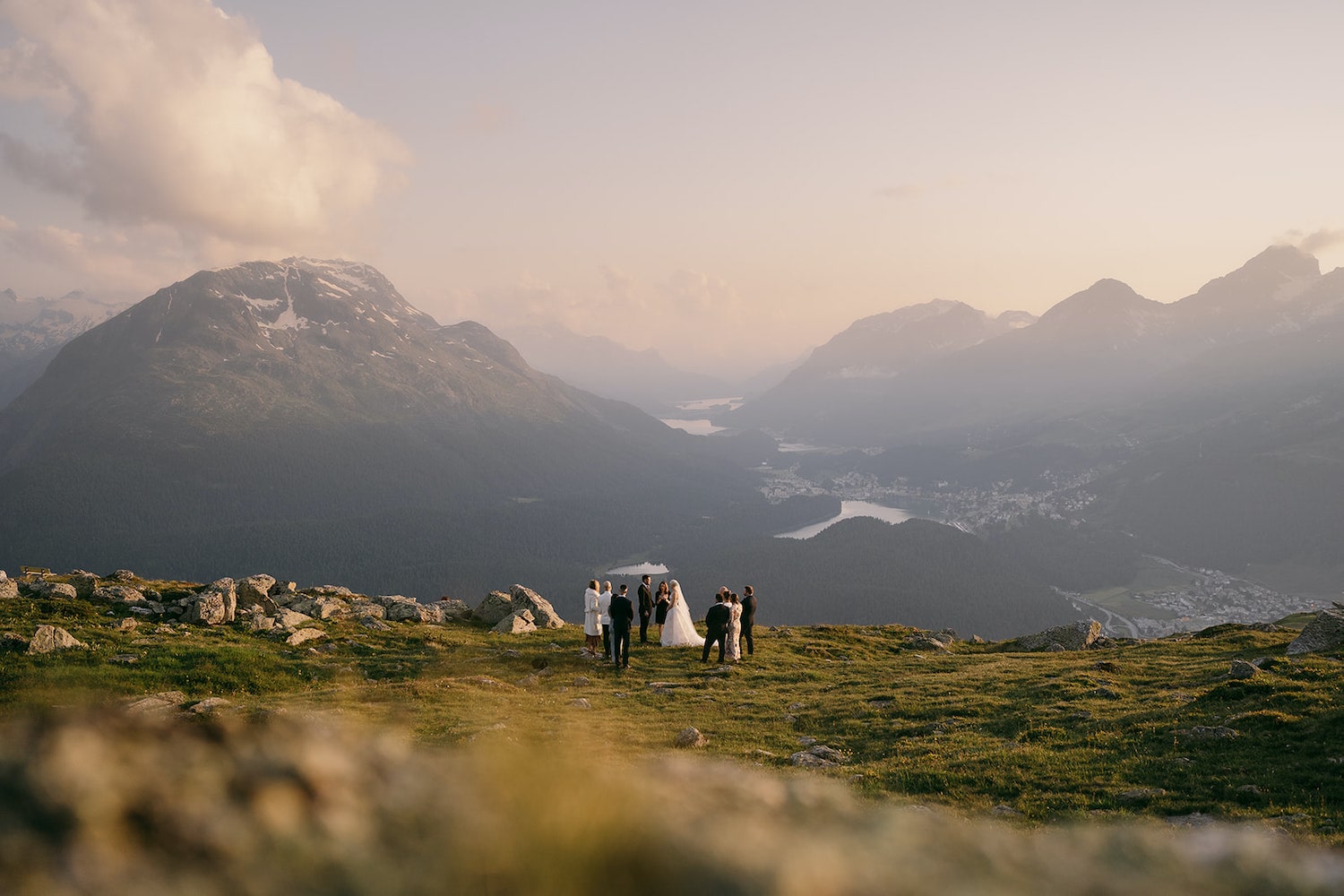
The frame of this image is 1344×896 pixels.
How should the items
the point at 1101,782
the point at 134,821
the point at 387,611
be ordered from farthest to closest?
1. the point at 387,611
2. the point at 1101,782
3. the point at 134,821

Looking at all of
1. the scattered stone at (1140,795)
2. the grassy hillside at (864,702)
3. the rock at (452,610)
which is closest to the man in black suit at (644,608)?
the grassy hillside at (864,702)

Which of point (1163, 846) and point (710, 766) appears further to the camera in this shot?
point (710, 766)

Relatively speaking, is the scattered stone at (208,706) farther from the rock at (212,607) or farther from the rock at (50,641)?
the rock at (212,607)

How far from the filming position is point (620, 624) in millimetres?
29516

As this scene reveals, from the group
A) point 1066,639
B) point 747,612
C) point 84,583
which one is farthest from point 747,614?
point 84,583

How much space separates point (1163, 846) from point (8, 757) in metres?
6.58

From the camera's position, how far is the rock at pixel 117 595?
3061 centimetres

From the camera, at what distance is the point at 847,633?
4531 cm

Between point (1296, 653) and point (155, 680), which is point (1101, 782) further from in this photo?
point (155, 680)

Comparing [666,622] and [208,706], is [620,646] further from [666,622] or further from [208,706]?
[208,706]

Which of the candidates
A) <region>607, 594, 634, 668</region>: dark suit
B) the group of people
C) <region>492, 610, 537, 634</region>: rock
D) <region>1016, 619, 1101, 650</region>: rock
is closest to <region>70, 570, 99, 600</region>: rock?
<region>492, 610, 537, 634</region>: rock

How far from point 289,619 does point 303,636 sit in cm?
240

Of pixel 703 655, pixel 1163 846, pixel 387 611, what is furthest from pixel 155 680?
pixel 1163 846

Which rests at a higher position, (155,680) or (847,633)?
(155,680)
